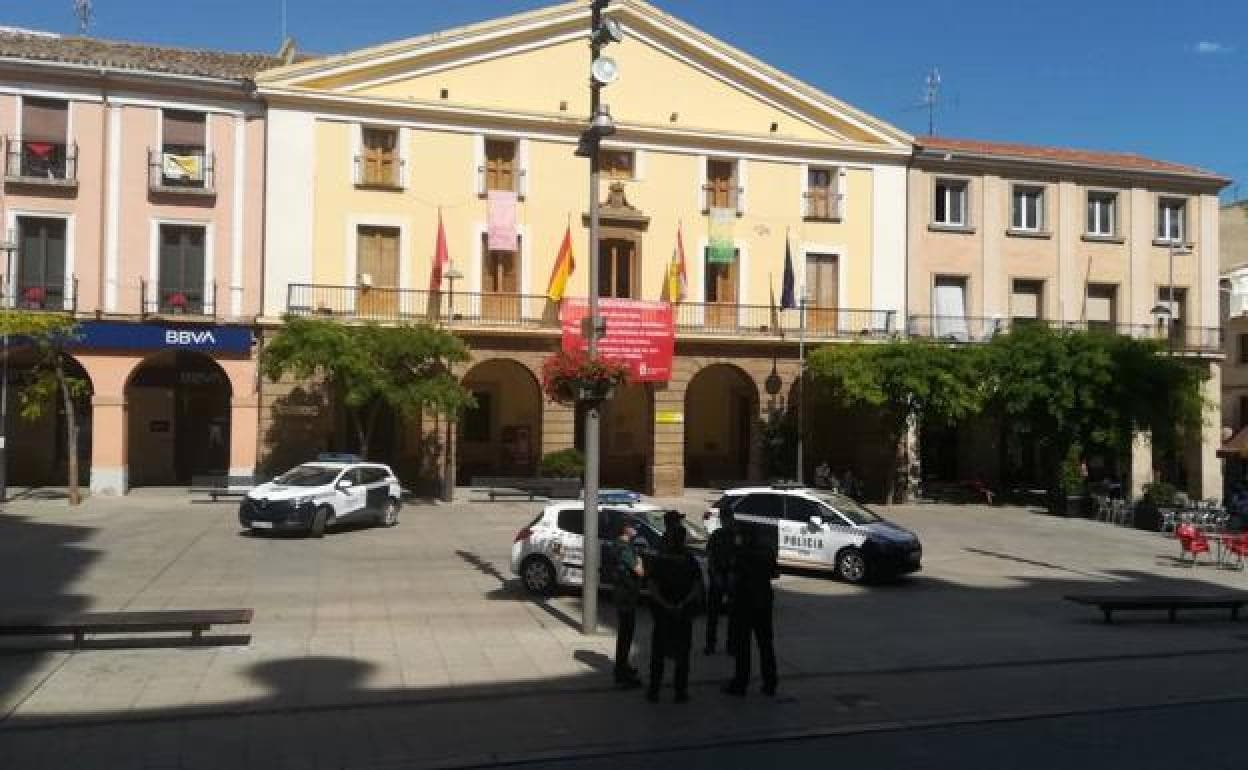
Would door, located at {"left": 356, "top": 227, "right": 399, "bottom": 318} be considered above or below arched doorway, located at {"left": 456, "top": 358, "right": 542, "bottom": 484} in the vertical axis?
above

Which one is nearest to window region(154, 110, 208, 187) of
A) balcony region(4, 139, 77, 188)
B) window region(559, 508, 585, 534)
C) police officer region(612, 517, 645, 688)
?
balcony region(4, 139, 77, 188)

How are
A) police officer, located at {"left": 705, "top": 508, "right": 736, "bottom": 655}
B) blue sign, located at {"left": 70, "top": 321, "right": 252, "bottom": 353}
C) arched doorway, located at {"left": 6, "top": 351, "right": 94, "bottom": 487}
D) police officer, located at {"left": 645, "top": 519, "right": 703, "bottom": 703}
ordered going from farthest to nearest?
arched doorway, located at {"left": 6, "top": 351, "right": 94, "bottom": 487}
blue sign, located at {"left": 70, "top": 321, "right": 252, "bottom": 353}
police officer, located at {"left": 705, "top": 508, "right": 736, "bottom": 655}
police officer, located at {"left": 645, "top": 519, "right": 703, "bottom": 703}

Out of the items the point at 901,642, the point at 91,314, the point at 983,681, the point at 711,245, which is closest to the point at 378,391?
the point at 91,314

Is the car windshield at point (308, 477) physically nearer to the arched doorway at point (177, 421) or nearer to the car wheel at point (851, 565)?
the arched doorway at point (177, 421)

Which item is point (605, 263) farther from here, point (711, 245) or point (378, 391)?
point (378, 391)

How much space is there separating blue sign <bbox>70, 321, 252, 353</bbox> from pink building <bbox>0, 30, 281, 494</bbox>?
3 cm

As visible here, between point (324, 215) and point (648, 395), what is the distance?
37.0 feet

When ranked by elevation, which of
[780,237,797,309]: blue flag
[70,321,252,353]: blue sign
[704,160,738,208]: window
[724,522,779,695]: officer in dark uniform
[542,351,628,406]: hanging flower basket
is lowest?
[724,522,779,695]: officer in dark uniform

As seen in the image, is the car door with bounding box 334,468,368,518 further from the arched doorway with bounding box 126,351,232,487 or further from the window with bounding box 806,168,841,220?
the window with bounding box 806,168,841,220

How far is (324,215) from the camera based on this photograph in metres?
31.5

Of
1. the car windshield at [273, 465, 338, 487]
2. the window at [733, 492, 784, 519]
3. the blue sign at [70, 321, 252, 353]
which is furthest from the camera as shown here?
the blue sign at [70, 321, 252, 353]

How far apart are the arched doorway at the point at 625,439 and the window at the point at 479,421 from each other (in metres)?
4.02

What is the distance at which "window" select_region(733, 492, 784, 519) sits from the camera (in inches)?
722

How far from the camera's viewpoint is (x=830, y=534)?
17.7 meters
